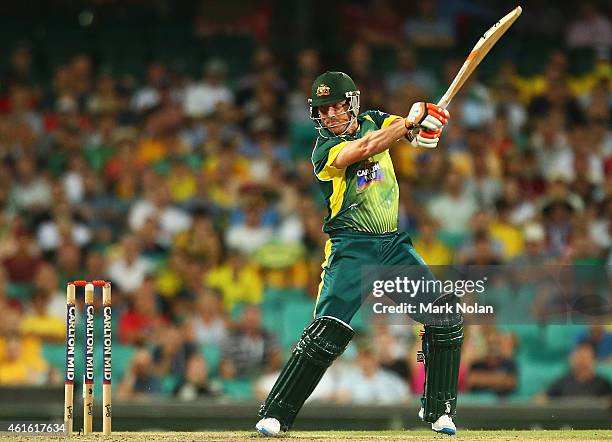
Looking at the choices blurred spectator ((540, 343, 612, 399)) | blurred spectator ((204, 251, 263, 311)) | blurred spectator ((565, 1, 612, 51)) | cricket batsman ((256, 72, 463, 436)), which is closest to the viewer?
cricket batsman ((256, 72, 463, 436))

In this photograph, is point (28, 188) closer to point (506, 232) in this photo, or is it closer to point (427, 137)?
point (506, 232)

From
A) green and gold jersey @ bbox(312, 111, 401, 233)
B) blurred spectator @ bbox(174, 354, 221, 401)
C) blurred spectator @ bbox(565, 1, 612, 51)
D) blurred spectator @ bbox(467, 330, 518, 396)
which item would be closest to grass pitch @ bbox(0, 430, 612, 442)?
green and gold jersey @ bbox(312, 111, 401, 233)

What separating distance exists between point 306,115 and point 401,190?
191 cm

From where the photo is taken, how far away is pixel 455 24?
14953 mm

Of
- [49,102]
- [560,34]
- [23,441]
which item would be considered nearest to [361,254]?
[23,441]

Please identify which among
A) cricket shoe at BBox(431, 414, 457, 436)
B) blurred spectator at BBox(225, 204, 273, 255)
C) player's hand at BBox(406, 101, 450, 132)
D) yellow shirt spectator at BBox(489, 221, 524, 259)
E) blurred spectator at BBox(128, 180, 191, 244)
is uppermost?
blurred spectator at BBox(128, 180, 191, 244)

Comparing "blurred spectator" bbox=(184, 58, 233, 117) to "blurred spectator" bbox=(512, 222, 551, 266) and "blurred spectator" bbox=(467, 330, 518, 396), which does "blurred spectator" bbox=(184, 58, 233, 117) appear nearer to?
"blurred spectator" bbox=(512, 222, 551, 266)

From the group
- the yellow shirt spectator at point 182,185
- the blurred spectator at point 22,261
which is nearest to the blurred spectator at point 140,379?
the blurred spectator at point 22,261

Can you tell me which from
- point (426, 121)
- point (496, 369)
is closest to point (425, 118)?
point (426, 121)

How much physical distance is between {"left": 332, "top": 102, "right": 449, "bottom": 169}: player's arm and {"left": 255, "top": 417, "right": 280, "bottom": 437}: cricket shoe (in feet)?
4.85

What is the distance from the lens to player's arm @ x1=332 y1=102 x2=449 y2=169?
681 cm

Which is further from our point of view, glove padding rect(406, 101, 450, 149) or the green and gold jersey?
the green and gold jersey

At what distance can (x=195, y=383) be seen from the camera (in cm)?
1051

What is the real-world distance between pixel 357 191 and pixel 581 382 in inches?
162
